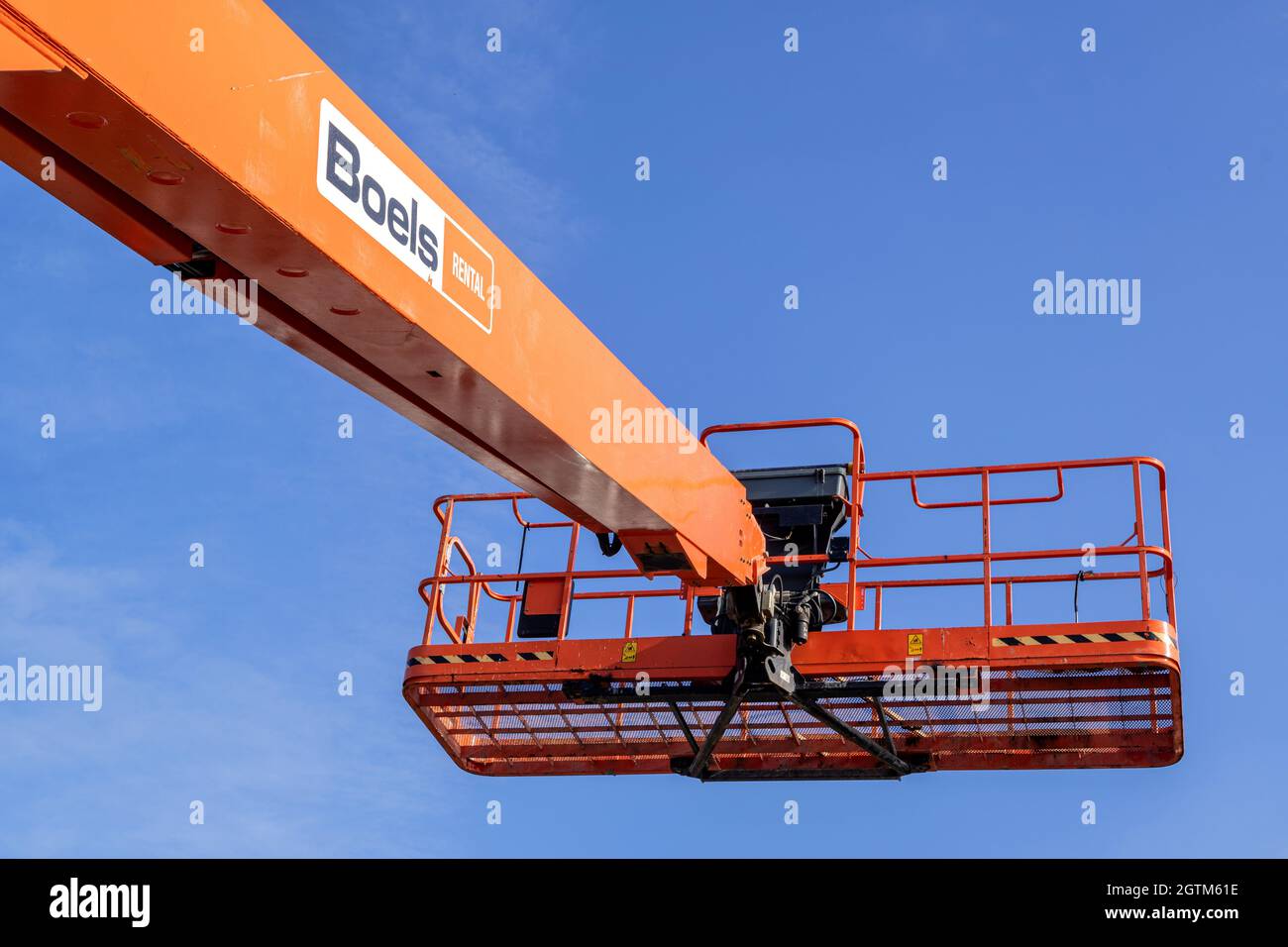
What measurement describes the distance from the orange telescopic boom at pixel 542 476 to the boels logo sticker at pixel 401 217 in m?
0.01

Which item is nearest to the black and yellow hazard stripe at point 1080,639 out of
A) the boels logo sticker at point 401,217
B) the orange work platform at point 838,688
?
the orange work platform at point 838,688

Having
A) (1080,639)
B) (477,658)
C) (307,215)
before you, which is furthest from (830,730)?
(307,215)

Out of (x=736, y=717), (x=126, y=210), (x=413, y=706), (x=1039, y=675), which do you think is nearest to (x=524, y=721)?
(x=413, y=706)

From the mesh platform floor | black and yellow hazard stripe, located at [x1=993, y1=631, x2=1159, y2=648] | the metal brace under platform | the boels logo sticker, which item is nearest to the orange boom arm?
the boels logo sticker

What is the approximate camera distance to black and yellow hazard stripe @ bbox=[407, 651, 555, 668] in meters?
11.2

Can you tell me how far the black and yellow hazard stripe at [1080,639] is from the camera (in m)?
10.1

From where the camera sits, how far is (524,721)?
38.9ft

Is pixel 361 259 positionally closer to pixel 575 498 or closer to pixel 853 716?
pixel 575 498

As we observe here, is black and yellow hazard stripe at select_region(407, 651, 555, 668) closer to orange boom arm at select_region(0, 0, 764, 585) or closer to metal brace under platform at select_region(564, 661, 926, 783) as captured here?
metal brace under platform at select_region(564, 661, 926, 783)

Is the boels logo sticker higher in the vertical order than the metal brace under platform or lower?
higher

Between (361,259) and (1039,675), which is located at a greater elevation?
(361,259)

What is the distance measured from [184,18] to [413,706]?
741 centimetres

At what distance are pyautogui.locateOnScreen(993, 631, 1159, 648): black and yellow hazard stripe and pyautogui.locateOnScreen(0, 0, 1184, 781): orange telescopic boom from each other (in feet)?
0.05

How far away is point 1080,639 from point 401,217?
587 cm
